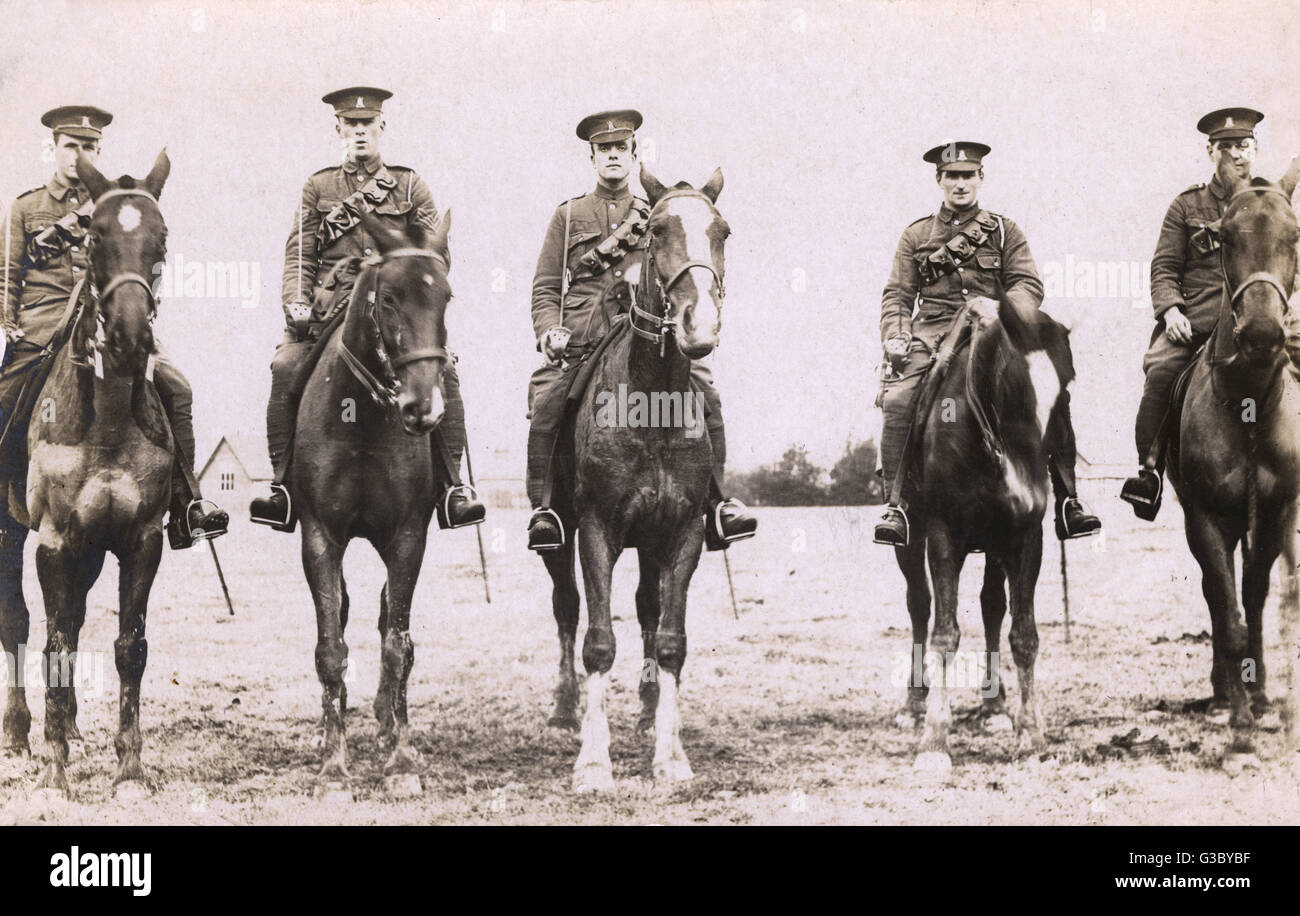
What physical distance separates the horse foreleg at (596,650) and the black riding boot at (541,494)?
0.27m

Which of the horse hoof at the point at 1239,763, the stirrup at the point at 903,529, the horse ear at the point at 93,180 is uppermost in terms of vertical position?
the horse ear at the point at 93,180

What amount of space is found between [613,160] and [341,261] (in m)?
2.22

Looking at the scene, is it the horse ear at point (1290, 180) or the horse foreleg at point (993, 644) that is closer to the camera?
the horse ear at point (1290, 180)

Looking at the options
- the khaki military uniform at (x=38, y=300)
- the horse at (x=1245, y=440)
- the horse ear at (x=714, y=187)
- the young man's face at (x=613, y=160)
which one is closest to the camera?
the horse ear at (x=714, y=187)

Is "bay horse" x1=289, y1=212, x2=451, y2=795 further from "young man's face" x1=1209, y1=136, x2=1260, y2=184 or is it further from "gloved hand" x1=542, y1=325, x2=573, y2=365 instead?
"young man's face" x1=1209, y1=136, x2=1260, y2=184

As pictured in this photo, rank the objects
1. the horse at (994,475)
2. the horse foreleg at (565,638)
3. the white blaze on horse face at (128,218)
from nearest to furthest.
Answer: the white blaze on horse face at (128,218)
the horse at (994,475)
the horse foreleg at (565,638)

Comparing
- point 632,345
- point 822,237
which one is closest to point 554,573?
point 632,345

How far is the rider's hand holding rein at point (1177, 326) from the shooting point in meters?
11.0

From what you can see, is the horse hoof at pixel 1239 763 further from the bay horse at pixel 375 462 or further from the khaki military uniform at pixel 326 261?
the khaki military uniform at pixel 326 261

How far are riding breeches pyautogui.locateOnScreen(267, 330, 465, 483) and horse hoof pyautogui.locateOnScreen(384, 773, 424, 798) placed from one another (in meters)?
2.03

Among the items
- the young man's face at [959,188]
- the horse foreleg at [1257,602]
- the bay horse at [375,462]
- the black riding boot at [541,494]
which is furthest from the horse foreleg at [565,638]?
the horse foreleg at [1257,602]

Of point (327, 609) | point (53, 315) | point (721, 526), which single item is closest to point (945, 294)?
point (721, 526)

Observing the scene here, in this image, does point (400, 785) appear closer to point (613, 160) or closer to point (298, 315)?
point (298, 315)

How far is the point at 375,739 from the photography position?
35.2 ft
